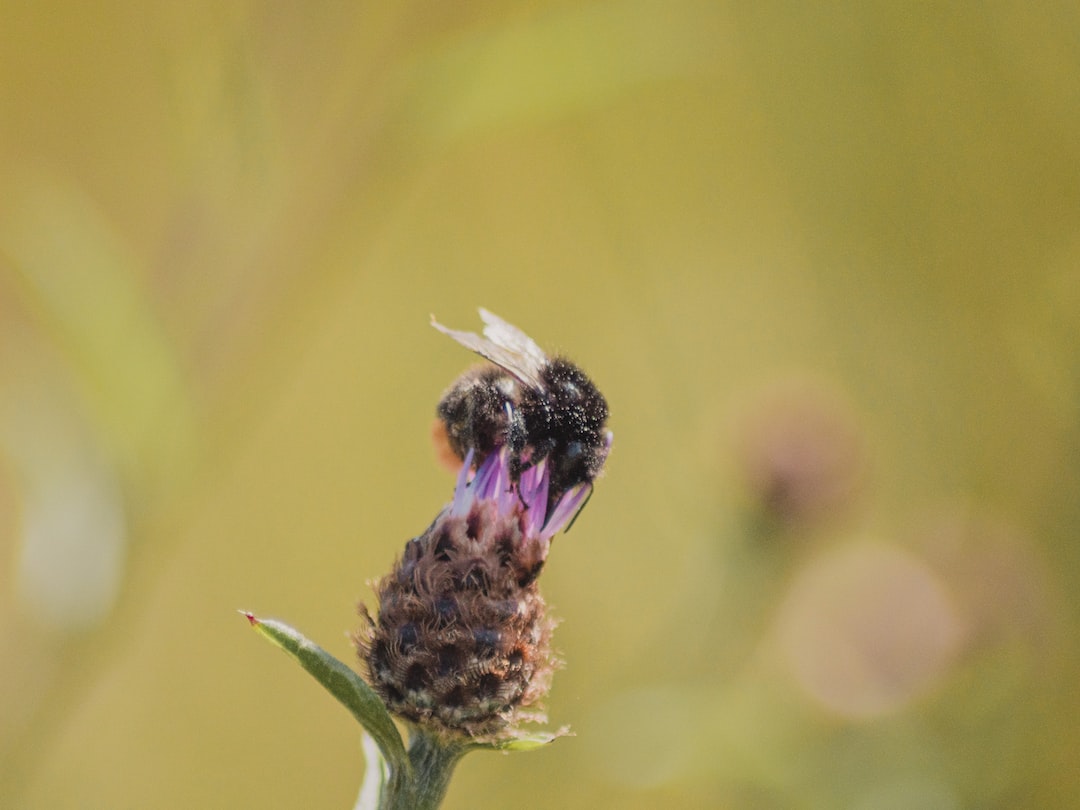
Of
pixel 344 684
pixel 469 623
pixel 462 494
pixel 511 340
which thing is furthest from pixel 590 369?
pixel 344 684

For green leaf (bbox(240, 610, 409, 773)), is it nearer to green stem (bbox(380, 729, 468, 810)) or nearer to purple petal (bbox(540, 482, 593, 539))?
green stem (bbox(380, 729, 468, 810))

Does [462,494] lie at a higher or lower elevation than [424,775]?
higher

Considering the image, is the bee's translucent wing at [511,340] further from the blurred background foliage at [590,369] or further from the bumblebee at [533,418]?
the blurred background foliage at [590,369]

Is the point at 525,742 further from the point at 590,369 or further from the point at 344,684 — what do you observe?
the point at 590,369

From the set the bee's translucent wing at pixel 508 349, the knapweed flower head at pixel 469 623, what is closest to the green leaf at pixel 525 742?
the knapweed flower head at pixel 469 623

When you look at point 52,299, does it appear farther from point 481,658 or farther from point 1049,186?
point 1049,186

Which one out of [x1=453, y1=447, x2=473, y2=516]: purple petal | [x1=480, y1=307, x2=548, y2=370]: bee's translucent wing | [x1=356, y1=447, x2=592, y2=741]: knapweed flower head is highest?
[x1=480, y1=307, x2=548, y2=370]: bee's translucent wing

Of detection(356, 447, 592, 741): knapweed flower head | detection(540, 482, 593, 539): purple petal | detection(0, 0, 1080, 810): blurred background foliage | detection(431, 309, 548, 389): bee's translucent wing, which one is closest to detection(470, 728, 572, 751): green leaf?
detection(356, 447, 592, 741): knapweed flower head
